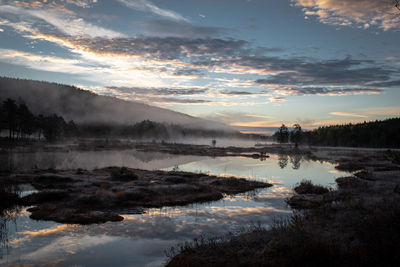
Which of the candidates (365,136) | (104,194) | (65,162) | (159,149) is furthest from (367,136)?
(104,194)

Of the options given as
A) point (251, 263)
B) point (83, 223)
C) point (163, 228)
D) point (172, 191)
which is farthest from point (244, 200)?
point (251, 263)

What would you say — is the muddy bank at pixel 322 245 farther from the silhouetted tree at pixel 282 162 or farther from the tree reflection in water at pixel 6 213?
the silhouetted tree at pixel 282 162

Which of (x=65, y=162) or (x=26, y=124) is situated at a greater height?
(x=26, y=124)

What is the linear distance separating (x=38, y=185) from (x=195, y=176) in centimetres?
1972

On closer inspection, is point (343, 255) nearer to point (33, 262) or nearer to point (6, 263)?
point (33, 262)

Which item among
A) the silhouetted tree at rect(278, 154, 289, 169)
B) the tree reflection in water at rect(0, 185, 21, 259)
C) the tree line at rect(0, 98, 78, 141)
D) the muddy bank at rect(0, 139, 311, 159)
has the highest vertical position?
the tree line at rect(0, 98, 78, 141)

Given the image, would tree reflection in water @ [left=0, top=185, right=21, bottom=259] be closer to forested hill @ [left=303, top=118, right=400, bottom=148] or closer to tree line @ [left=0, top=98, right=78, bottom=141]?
tree line @ [left=0, top=98, right=78, bottom=141]

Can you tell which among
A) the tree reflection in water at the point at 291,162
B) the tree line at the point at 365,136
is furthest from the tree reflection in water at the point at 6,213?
the tree line at the point at 365,136

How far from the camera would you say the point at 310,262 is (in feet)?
34.2

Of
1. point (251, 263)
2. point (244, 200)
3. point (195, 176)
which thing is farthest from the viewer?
point (195, 176)

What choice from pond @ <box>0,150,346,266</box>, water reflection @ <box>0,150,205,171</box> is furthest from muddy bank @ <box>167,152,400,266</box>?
water reflection @ <box>0,150,205,171</box>

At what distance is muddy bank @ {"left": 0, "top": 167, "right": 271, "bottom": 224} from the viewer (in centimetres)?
2133

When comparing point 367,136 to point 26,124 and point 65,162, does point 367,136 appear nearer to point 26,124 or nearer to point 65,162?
point 65,162

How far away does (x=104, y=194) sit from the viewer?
2627 centimetres
